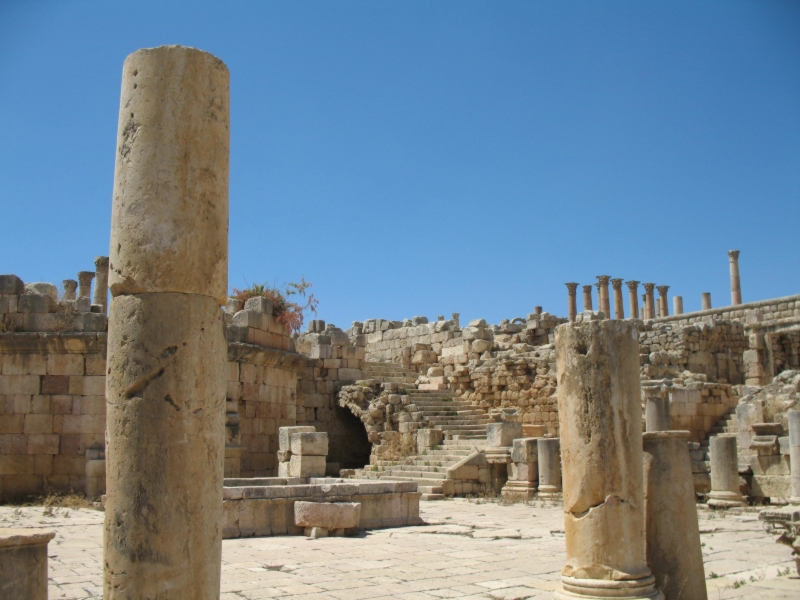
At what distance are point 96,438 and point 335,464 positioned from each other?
7.39 metres

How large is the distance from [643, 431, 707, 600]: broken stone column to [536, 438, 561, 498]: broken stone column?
8651mm

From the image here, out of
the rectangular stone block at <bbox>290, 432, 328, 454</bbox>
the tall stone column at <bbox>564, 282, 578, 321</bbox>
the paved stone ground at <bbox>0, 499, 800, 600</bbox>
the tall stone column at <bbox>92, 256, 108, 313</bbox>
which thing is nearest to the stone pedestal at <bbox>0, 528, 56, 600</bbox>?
the paved stone ground at <bbox>0, 499, 800, 600</bbox>

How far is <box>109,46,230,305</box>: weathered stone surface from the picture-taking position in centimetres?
430

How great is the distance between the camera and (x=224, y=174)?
15.1 ft

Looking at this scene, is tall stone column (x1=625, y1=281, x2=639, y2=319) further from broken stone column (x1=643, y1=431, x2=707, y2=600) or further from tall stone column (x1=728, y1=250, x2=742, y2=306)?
broken stone column (x1=643, y1=431, x2=707, y2=600)

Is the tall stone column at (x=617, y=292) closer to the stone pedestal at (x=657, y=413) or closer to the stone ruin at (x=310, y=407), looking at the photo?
the stone ruin at (x=310, y=407)

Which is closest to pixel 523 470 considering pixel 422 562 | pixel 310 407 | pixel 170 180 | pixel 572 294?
pixel 310 407

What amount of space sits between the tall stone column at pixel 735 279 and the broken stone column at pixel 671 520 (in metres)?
31.5

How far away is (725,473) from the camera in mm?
13133

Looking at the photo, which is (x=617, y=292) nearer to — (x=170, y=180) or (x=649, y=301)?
(x=649, y=301)

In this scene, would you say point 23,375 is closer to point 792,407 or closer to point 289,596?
point 289,596

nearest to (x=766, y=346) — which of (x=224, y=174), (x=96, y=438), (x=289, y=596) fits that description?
(x=96, y=438)

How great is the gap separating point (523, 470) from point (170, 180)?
12.6 metres

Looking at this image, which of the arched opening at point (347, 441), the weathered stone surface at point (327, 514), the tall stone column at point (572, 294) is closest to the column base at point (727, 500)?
the weathered stone surface at point (327, 514)
